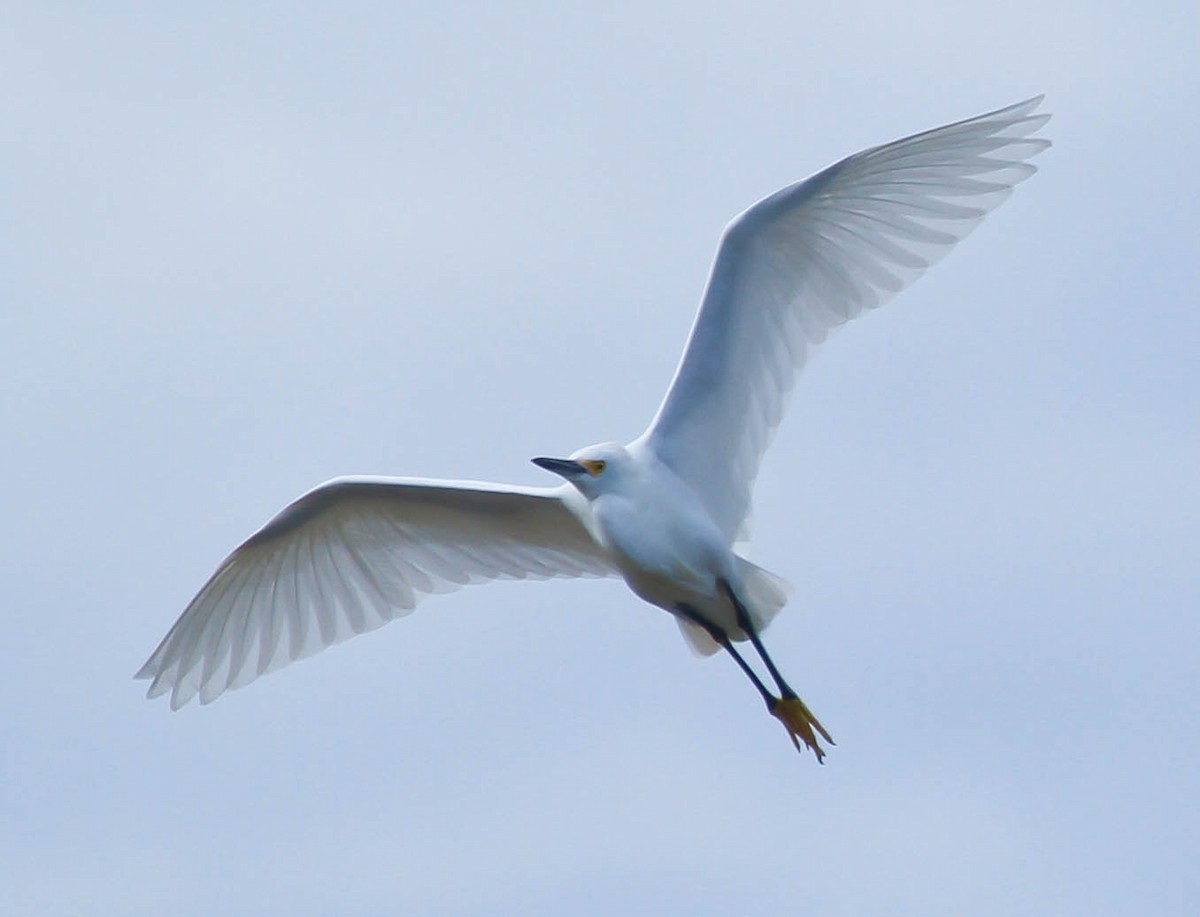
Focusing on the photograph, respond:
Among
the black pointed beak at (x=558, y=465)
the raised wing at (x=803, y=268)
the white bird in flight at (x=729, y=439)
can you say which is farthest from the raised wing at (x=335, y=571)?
the raised wing at (x=803, y=268)

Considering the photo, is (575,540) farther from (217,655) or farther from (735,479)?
(217,655)

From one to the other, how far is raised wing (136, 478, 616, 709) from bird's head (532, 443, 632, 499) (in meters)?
1.28

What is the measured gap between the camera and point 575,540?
17.7m

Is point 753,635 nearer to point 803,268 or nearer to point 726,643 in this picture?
point 726,643

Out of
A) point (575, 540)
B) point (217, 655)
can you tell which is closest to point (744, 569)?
point (575, 540)

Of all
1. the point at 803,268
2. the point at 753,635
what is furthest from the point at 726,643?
the point at 803,268

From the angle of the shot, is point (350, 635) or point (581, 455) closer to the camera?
point (581, 455)

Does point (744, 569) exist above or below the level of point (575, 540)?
below

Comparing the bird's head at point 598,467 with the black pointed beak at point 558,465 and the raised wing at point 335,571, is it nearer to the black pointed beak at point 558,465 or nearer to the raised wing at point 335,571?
the black pointed beak at point 558,465

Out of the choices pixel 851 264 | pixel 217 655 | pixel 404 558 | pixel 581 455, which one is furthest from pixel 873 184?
pixel 217 655

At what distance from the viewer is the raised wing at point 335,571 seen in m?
17.9

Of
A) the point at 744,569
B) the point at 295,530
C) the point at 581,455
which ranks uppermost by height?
the point at 295,530

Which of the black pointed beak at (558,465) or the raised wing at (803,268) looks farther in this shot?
the raised wing at (803,268)

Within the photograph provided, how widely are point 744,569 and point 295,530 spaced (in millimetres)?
3594
